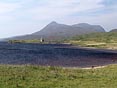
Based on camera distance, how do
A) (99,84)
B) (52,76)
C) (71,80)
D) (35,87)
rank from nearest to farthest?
1. (35,87)
2. (99,84)
3. (71,80)
4. (52,76)

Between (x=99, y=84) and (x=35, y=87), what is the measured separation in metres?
7.08

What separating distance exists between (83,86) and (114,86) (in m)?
3.13

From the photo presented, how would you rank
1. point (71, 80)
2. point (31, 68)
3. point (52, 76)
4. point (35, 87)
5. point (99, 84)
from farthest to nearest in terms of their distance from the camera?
point (31, 68) → point (52, 76) → point (71, 80) → point (99, 84) → point (35, 87)

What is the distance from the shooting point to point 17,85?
29078mm

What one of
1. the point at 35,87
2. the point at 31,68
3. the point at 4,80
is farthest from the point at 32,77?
the point at 31,68

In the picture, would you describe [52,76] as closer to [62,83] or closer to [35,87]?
[62,83]

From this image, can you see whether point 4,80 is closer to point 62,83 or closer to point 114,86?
point 62,83

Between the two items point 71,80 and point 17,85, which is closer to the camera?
point 17,85

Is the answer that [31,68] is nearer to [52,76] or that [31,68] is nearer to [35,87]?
[52,76]

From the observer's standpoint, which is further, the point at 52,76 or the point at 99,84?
the point at 52,76

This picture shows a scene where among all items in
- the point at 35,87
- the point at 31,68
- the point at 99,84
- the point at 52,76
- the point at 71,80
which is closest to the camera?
the point at 35,87

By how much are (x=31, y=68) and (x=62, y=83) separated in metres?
13.5

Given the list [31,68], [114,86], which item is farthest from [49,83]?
[31,68]

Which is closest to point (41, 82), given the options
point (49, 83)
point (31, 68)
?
point (49, 83)
